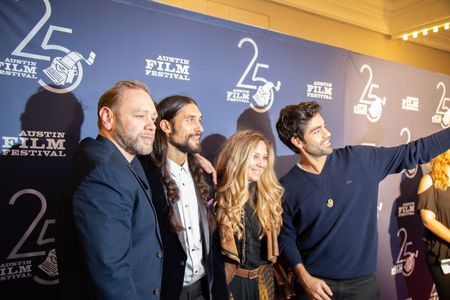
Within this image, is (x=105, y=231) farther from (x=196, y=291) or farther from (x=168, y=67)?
(x=168, y=67)

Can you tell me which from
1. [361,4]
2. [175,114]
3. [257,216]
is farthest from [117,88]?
[361,4]

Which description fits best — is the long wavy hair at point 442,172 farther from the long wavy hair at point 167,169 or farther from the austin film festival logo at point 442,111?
the long wavy hair at point 167,169

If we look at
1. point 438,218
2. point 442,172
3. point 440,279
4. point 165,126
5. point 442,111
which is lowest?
point 440,279

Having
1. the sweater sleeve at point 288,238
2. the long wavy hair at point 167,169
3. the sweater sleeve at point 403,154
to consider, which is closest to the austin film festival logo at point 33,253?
the long wavy hair at point 167,169

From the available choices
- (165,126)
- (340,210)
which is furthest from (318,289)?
(165,126)

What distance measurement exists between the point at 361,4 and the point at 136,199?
4.24 meters

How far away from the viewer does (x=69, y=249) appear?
129 centimetres

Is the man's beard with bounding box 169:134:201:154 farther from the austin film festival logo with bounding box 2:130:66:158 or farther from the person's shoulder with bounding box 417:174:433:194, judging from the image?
the person's shoulder with bounding box 417:174:433:194

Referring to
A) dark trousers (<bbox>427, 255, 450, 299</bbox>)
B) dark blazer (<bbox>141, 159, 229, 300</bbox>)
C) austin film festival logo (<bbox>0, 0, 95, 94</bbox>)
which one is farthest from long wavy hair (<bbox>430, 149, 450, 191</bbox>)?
austin film festival logo (<bbox>0, 0, 95, 94</bbox>)

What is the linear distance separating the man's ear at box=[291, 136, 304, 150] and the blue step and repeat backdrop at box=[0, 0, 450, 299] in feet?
1.66

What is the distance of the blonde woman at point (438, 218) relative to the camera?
2.77m

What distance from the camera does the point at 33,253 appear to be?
74.2 inches

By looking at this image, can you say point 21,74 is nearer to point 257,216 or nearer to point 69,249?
point 69,249

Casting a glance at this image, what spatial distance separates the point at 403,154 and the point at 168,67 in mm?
1608
